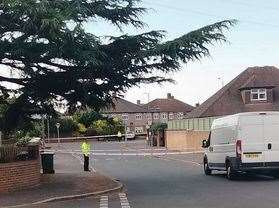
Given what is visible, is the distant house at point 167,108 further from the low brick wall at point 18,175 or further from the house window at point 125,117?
the low brick wall at point 18,175

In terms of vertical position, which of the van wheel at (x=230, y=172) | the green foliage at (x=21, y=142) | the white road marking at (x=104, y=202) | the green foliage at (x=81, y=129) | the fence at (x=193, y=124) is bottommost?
the white road marking at (x=104, y=202)

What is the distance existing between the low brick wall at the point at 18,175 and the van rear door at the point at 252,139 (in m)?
7.14

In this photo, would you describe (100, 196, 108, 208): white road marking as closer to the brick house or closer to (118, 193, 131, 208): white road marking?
(118, 193, 131, 208): white road marking

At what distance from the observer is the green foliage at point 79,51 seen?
55.4 ft

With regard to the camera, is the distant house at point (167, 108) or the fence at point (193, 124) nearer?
the fence at point (193, 124)

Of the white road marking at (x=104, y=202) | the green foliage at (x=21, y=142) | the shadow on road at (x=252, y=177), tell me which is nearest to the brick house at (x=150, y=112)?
the green foliage at (x=21, y=142)

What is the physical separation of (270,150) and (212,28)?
Result: 578 centimetres

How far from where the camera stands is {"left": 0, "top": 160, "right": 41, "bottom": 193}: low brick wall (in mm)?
19125

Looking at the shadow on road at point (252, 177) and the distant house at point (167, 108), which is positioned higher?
the distant house at point (167, 108)

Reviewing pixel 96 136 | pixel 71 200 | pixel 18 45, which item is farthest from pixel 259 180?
pixel 96 136

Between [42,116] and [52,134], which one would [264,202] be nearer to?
[42,116]

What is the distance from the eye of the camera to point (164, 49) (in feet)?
61.2

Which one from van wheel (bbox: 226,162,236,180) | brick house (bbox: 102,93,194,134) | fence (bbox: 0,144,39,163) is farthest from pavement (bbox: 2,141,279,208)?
brick house (bbox: 102,93,194,134)

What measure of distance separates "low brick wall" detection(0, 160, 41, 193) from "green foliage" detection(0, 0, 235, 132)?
261cm
